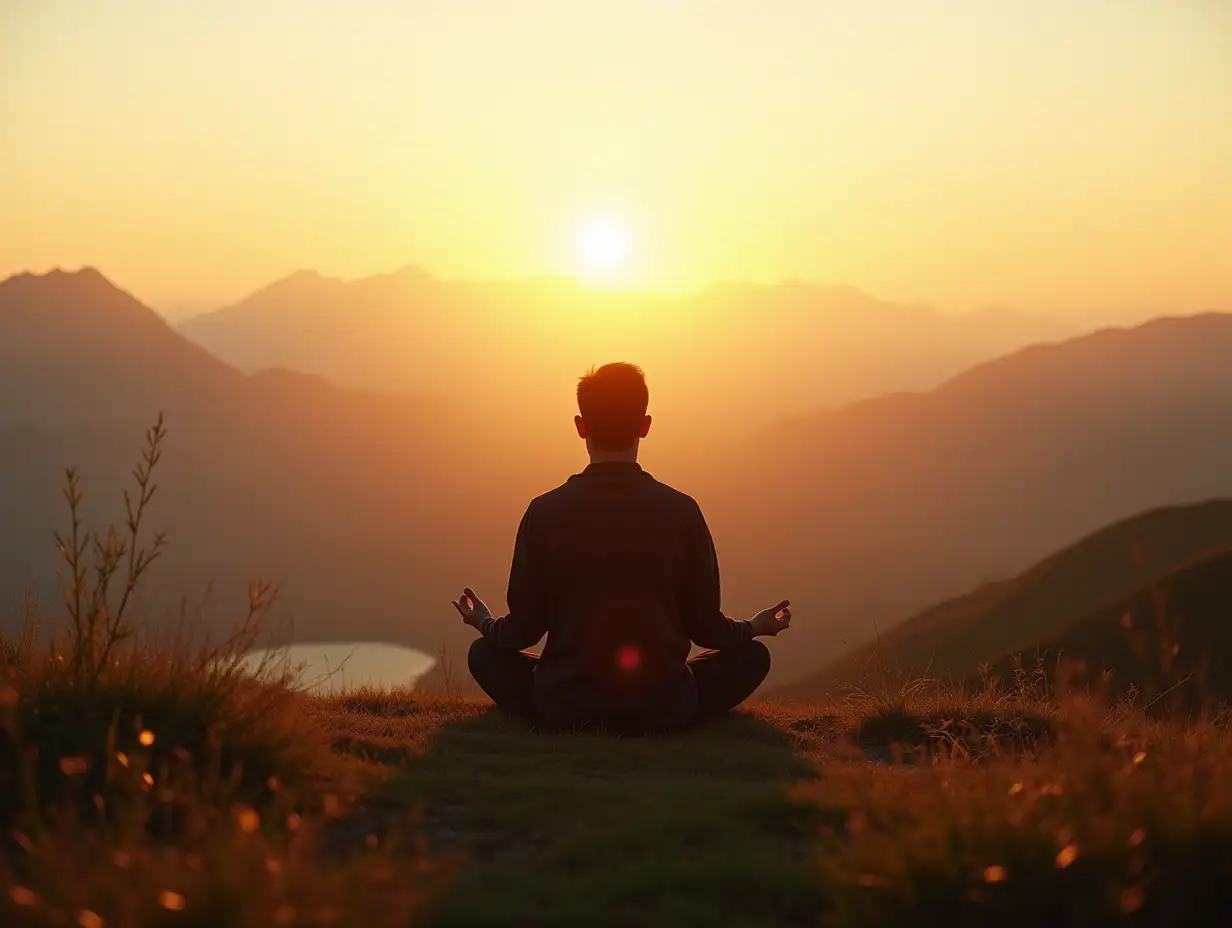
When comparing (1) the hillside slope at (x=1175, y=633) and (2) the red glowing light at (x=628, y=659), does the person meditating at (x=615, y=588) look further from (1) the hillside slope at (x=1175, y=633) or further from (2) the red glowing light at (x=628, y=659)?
(1) the hillside slope at (x=1175, y=633)

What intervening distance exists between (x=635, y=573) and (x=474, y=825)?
230 cm

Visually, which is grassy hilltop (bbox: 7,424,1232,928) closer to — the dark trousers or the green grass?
the green grass

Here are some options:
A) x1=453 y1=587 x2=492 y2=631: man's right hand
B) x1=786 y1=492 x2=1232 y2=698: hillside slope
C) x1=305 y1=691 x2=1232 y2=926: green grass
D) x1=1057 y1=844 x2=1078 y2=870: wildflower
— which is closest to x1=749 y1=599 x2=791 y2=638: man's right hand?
x1=305 y1=691 x2=1232 y2=926: green grass

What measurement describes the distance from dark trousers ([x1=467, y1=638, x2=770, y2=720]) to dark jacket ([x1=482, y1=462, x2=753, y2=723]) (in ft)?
1.19

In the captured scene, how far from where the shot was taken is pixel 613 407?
22.1 ft

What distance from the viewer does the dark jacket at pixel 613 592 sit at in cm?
686

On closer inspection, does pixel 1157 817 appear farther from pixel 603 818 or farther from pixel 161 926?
pixel 161 926

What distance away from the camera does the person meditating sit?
685cm

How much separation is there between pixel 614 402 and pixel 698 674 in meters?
2.03

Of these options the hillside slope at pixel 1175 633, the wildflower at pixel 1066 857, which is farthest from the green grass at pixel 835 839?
the hillside slope at pixel 1175 633

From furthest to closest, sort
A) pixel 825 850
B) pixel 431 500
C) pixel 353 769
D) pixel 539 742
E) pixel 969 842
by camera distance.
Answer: pixel 431 500 → pixel 539 742 → pixel 353 769 → pixel 825 850 → pixel 969 842

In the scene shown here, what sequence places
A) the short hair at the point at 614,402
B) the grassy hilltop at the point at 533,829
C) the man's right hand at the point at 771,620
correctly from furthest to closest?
the man's right hand at the point at 771,620 < the short hair at the point at 614,402 < the grassy hilltop at the point at 533,829

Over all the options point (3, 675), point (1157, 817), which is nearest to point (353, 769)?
point (3, 675)

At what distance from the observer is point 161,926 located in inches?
127
